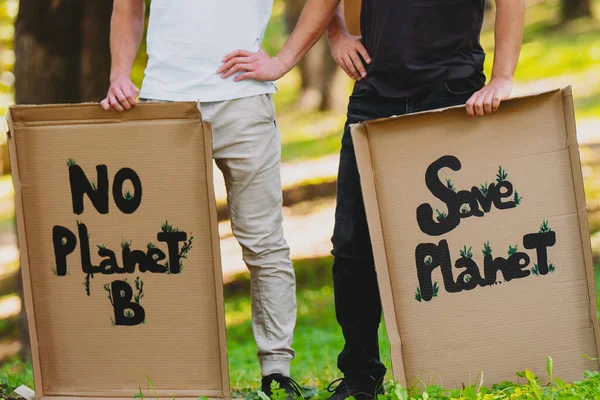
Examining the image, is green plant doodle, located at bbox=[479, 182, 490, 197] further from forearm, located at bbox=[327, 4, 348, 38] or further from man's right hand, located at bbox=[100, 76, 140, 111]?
man's right hand, located at bbox=[100, 76, 140, 111]

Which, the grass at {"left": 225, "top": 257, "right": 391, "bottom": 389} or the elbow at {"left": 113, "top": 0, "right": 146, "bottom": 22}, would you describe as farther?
the grass at {"left": 225, "top": 257, "right": 391, "bottom": 389}

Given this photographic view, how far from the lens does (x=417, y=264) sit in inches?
110

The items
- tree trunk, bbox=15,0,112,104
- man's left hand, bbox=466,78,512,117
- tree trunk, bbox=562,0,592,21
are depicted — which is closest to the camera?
man's left hand, bbox=466,78,512,117

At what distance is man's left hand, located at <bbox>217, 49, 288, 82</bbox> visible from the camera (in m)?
2.93

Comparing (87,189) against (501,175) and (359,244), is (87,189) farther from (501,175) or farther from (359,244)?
(501,175)

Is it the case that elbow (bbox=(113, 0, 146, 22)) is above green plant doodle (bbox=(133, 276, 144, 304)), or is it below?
above

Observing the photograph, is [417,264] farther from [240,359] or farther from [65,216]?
[240,359]

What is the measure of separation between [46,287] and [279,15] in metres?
23.2

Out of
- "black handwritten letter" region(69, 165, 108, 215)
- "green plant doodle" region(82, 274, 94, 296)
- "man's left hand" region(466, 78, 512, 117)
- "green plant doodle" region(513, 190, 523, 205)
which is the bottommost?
"green plant doodle" region(82, 274, 94, 296)

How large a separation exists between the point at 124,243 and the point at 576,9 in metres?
19.5

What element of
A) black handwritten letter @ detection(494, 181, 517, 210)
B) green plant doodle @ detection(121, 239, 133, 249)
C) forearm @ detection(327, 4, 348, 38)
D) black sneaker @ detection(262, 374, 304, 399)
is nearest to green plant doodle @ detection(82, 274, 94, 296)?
green plant doodle @ detection(121, 239, 133, 249)

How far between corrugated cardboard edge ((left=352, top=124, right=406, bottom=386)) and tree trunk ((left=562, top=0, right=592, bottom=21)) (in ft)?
62.9

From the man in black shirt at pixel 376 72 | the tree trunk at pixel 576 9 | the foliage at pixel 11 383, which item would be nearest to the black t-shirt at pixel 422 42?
the man in black shirt at pixel 376 72

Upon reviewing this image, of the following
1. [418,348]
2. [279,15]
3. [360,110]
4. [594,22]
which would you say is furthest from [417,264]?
[279,15]
